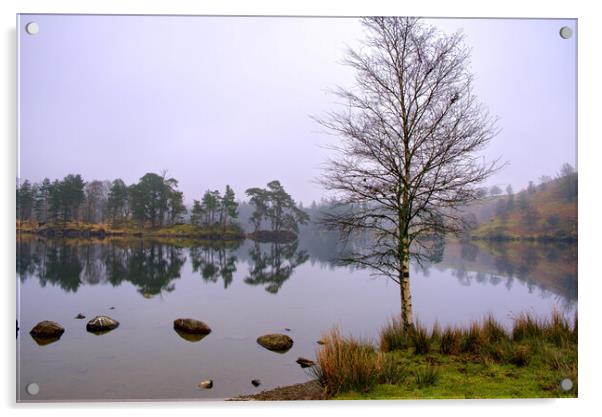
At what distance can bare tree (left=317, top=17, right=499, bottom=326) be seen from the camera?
4230 millimetres

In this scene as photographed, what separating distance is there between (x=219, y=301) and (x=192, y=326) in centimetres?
35

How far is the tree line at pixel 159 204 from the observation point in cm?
400

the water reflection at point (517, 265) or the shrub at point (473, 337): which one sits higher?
the water reflection at point (517, 265)

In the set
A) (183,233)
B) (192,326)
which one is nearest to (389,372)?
(192,326)

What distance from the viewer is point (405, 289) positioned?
14.1ft

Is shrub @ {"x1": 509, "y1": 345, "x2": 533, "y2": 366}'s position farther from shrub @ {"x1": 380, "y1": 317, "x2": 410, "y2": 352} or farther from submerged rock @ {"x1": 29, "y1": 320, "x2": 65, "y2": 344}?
submerged rock @ {"x1": 29, "y1": 320, "x2": 65, "y2": 344}

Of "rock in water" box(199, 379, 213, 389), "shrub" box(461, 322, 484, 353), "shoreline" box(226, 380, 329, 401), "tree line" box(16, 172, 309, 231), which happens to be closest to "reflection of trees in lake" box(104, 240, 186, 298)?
"tree line" box(16, 172, 309, 231)

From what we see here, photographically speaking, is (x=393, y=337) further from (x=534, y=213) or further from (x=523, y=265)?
(x=534, y=213)

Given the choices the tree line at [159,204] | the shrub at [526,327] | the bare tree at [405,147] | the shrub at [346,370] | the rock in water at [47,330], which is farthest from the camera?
the bare tree at [405,147]

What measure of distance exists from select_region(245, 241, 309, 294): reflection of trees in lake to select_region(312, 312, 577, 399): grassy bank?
2.48 ft

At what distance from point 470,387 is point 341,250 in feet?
5.86

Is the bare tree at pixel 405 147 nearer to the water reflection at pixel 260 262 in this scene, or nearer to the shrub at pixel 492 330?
the water reflection at pixel 260 262

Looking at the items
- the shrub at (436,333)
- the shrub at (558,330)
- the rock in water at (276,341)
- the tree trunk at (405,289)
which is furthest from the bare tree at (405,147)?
the shrub at (558,330)
